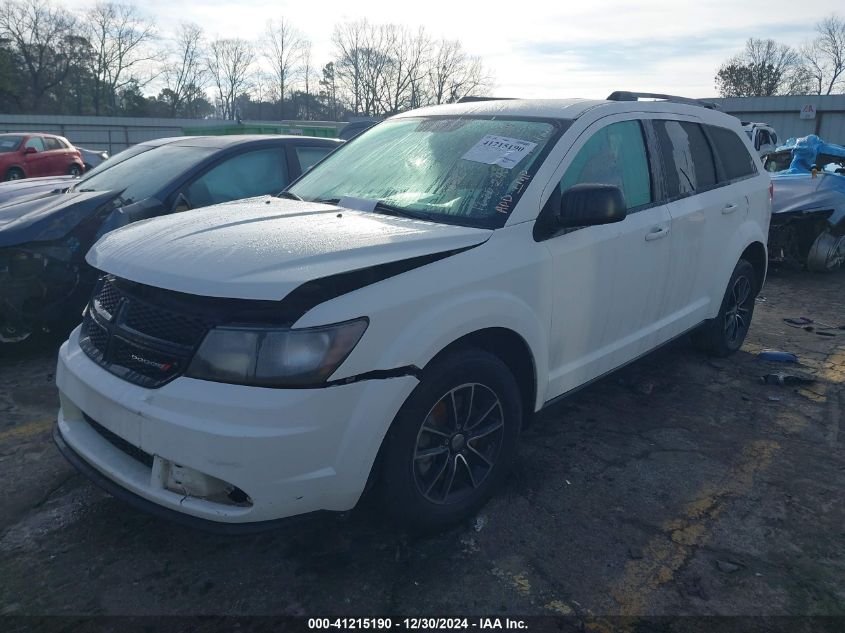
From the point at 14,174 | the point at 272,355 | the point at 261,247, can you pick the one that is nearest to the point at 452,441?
the point at 272,355

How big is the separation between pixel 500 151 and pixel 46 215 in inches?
131

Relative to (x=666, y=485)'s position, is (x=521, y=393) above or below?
above

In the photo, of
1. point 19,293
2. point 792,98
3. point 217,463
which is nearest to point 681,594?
point 217,463

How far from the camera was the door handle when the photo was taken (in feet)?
11.4

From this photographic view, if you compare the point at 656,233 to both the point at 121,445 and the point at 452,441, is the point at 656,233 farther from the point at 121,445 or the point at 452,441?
the point at 121,445

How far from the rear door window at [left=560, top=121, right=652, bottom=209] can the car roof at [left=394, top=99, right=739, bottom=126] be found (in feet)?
0.43

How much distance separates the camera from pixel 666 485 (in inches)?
125

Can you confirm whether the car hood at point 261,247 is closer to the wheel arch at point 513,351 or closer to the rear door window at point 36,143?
the wheel arch at point 513,351

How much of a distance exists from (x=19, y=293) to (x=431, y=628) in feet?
12.3

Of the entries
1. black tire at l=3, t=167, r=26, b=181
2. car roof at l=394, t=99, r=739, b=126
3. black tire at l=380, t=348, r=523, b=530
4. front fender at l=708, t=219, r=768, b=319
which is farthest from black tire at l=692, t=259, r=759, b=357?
black tire at l=3, t=167, r=26, b=181

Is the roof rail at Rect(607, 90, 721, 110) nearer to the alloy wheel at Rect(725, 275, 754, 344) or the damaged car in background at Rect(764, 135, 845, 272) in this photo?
the alloy wheel at Rect(725, 275, 754, 344)

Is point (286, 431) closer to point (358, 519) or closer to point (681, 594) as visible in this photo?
point (358, 519)

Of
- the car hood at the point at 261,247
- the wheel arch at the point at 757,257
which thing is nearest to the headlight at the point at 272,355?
the car hood at the point at 261,247

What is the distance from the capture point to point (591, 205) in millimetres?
2764
